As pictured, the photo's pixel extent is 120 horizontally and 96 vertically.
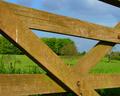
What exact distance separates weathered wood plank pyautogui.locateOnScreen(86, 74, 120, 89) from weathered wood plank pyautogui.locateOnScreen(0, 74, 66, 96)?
500 millimetres

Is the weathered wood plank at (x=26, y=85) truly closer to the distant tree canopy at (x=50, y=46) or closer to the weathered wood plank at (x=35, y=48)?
the weathered wood plank at (x=35, y=48)

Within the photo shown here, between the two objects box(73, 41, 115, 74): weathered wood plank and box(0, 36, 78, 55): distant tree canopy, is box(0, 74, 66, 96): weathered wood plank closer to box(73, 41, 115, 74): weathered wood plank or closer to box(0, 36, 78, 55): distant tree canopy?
box(73, 41, 115, 74): weathered wood plank

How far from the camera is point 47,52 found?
347 centimetres

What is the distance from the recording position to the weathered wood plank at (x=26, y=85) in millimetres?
3297

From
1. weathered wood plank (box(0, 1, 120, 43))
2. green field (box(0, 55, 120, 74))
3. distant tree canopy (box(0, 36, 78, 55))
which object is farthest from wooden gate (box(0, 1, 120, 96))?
distant tree canopy (box(0, 36, 78, 55))

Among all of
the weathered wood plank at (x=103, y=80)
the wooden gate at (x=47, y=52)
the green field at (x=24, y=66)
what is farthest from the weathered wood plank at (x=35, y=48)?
the green field at (x=24, y=66)

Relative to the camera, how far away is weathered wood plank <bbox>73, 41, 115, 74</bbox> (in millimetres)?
3998

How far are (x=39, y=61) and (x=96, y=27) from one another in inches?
40.7

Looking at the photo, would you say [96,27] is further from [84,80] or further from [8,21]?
[8,21]

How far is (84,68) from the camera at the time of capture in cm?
402

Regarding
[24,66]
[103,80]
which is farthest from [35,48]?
[24,66]

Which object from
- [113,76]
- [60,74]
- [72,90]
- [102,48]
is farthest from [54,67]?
[113,76]

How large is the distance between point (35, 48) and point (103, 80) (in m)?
1.25

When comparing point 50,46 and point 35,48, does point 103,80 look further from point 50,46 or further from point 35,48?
point 50,46
